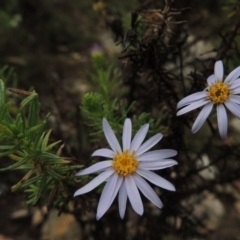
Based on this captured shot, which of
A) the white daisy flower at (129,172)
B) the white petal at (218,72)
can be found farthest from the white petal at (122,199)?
the white petal at (218,72)

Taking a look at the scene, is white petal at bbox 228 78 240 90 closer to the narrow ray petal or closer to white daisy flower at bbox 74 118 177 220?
the narrow ray petal

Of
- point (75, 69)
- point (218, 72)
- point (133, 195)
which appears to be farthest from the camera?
point (75, 69)

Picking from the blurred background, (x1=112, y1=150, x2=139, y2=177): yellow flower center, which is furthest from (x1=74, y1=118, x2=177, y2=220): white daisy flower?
the blurred background

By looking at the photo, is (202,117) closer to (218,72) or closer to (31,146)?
(218,72)

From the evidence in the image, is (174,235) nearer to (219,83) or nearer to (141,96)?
(141,96)

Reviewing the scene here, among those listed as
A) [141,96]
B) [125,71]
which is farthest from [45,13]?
[141,96]

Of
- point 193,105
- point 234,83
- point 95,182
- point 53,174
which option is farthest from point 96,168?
point 234,83

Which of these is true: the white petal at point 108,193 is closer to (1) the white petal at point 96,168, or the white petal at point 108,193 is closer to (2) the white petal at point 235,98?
(1) the white petal at point 96,168
